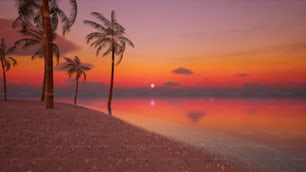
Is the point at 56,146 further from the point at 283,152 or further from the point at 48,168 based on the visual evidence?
the point at 283,152

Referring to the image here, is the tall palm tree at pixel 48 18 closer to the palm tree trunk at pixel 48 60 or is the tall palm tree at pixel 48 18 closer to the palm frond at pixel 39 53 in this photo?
the palm tree trunk at pixel 48 60

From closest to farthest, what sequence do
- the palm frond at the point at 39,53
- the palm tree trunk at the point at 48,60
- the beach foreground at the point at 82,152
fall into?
1. the beach foreground at the point at 82,152
2. the palm tree trunk at the point at 48,60
3. the palm frond at the point at 39,53

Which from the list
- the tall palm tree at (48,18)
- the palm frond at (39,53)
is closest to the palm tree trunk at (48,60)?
the tall palm tree at (48,18)

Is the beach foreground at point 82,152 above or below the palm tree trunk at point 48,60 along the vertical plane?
below

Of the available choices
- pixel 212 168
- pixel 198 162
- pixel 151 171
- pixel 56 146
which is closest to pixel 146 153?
pixel 151 171

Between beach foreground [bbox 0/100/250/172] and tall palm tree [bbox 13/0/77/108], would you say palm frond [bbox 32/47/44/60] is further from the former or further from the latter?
beach foreground [bbox 0/100/250/172]

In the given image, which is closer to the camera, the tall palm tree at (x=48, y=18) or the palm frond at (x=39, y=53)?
the tall palm tree at (x=48, y=18)

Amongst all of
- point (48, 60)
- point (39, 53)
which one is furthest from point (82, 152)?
point (39, 53)

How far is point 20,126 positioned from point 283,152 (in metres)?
19.8

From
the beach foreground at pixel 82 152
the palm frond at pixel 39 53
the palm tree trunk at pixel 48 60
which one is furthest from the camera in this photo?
the palm frond at pixel 39 53

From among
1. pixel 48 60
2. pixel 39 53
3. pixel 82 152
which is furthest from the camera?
pixel 39 53

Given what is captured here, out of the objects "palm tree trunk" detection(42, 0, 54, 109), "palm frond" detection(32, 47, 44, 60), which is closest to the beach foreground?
"palm tree trunk" detection(42, 0, 54, 109)

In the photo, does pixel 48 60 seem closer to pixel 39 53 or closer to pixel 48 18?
pixel 48 18

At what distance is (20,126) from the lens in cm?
1085
